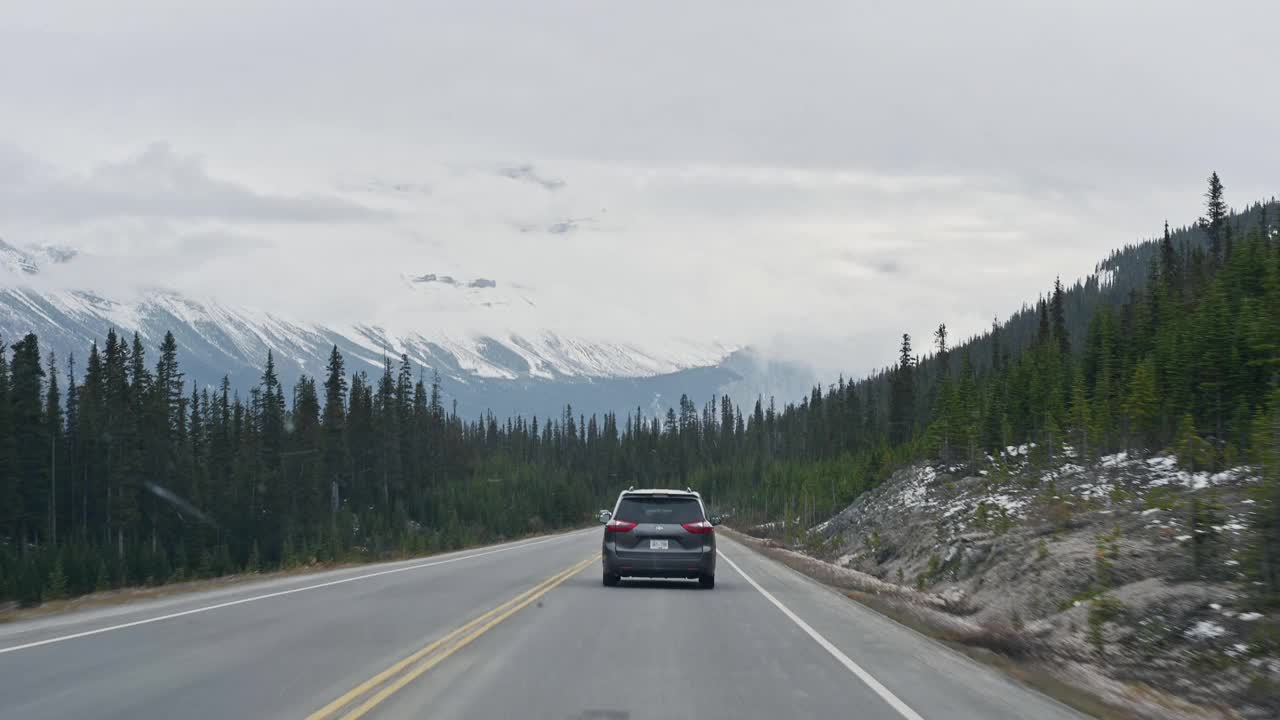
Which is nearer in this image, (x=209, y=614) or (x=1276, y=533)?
(x=1276, y=533)

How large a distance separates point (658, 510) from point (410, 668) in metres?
10.8

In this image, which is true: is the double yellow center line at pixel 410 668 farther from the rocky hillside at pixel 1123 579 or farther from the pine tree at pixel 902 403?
the pine tree at pixel 902 403

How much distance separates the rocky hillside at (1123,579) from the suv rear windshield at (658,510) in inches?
200

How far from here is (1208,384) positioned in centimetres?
4600

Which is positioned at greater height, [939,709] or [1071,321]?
[1071,321]

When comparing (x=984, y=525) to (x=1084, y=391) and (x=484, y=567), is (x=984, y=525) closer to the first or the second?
(x=484, y=567)

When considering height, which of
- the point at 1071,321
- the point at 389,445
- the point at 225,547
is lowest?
the point at 225,547

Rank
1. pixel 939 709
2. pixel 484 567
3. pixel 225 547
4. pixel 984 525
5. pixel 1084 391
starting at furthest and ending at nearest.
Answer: pixel 225 547, pixel 1084 391, pixel 984 525, pixel 484 567, pixel 939 709

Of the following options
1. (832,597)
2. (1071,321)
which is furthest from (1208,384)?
(1071,321)

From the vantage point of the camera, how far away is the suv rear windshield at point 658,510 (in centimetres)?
2069

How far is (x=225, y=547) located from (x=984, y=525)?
57074 mm

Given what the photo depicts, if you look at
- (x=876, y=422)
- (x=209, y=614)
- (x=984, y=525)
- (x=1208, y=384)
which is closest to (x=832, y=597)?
(x=209, y=614)

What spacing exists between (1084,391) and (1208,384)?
1549 cm

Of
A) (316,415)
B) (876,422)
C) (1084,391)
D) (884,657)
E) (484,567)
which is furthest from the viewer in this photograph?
(876,422)
